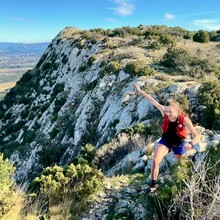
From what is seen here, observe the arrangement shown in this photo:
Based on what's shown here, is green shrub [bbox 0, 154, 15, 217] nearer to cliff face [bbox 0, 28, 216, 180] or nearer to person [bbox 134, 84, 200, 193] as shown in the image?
person [bbox 134, 84, 200, 193]

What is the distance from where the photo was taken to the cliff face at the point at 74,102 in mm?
21266

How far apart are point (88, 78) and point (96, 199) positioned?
27771 millimetres

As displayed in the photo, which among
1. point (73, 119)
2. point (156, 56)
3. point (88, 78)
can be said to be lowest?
point (73, 119)

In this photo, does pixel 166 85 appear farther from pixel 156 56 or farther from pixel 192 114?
pixel 156 56

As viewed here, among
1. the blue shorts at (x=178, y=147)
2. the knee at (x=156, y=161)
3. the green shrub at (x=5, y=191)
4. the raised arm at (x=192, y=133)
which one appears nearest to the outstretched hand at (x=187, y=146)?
the raised arm at (x=192, y=133)

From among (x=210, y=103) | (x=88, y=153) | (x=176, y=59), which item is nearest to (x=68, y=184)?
(x=88, y=153)

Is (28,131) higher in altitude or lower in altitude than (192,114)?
lower

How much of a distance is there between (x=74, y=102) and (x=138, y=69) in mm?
10730

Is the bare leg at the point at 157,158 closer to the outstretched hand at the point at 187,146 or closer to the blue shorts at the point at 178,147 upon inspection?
the blue shorts at the point at 178,147

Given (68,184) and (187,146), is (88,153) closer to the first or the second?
(68,184)

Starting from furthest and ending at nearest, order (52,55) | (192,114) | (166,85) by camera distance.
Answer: (52,55), (166,85), (192,114)

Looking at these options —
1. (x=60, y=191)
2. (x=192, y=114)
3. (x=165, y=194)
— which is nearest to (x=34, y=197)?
(x=60, y=191)

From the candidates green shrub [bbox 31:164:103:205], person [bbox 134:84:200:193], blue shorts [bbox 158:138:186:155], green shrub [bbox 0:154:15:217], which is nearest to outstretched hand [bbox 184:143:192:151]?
person [bbox 134:84:200:193]

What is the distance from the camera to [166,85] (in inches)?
818
